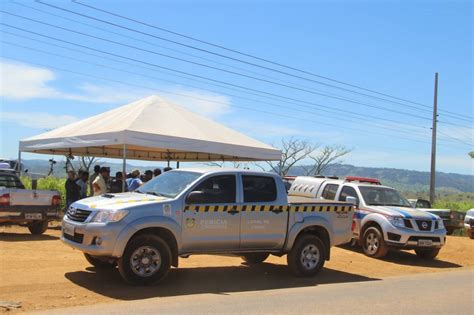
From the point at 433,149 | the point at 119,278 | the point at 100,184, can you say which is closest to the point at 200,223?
the point at 119,278

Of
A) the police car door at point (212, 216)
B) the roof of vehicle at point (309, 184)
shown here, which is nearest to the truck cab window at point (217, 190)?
the police car door at point (212, 216)

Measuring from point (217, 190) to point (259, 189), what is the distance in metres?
0.90

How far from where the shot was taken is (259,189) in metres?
10.3

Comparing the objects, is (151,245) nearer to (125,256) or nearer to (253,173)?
(125,256)

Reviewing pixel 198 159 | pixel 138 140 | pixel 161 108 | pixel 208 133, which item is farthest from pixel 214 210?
pixel 198 159

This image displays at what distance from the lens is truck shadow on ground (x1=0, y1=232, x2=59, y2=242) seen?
13.5 metres

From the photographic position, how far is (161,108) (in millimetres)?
17672

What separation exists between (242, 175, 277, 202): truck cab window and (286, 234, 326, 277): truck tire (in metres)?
1.05

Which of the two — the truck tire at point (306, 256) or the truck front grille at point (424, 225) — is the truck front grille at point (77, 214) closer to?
the truck tire at point (306, 256)

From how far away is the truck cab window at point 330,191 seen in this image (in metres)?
15.7

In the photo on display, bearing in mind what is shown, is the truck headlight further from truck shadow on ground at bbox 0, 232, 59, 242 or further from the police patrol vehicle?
the police patrol vehicle

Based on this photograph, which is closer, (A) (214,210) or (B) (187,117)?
(A) (214,210)

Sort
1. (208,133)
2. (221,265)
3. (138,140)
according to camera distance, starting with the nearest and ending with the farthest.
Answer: (221,265) < (138,140) < (208,133)

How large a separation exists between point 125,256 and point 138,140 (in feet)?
21.8
